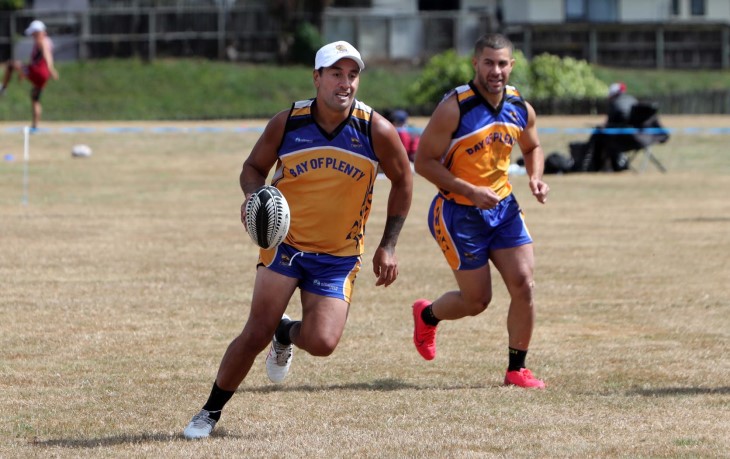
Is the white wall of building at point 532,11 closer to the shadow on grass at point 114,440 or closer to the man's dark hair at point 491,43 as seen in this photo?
the man's dark hair at point 491,43

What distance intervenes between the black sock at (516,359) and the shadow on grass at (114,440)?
7.08 ft

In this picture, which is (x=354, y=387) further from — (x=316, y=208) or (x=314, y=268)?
(x=316, y=208)

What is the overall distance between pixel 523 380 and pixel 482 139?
60.2 inches

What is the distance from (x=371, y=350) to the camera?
967 cm

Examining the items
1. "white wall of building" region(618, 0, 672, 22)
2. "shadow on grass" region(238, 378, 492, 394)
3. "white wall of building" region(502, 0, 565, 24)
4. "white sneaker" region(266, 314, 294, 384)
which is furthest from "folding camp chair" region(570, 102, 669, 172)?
"white wall of building" region(618, 0, 672, 22)

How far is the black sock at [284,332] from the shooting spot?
24.8 ft

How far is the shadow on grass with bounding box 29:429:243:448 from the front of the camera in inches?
267

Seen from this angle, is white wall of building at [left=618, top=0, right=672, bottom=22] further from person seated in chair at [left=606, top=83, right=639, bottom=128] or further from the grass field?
the grass field

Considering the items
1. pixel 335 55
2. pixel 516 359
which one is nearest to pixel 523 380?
pixel 516 359

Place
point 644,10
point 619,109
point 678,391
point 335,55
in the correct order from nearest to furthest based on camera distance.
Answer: point 335,55 < point 678,391 < point 619,109 < point 644,10

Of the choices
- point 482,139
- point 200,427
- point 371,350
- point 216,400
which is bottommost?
point 371,350

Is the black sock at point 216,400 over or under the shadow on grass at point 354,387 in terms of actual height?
over

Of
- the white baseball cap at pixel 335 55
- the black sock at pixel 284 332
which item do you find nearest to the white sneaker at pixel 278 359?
the black sock at pixel 284 332

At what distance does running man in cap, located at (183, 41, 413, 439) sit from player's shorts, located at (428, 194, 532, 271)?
128 cm
